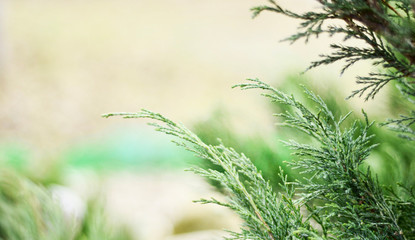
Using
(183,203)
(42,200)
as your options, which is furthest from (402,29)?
(183,203)

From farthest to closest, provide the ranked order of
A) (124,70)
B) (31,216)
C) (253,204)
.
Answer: (124,70) → (31,216) → (253,204)

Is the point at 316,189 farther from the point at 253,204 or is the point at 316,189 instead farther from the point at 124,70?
the point at 124,70

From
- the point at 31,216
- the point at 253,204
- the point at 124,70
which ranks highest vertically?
the point at 124,70

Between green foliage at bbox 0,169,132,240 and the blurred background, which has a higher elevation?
the blurred background

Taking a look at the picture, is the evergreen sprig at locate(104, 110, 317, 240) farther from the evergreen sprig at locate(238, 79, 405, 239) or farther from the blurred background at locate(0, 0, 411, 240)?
the blurred background at locate(0, 0, 411, 240)

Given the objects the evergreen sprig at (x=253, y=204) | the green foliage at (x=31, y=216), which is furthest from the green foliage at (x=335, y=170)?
the green foliage at (x=31, y=216)

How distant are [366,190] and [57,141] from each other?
18.9ft

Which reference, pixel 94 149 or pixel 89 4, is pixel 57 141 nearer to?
pixel 94 149

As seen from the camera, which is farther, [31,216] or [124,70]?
[124,70]

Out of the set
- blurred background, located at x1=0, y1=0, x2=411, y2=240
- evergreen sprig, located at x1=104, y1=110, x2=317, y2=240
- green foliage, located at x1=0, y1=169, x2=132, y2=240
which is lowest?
evergreen sprig, located at x1=104, y1=110, x2=317, y2=240

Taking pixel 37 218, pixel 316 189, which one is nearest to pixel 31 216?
pixel 37 218

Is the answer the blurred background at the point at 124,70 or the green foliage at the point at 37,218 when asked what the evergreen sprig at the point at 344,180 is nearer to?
the green foliage at the point at 37,218

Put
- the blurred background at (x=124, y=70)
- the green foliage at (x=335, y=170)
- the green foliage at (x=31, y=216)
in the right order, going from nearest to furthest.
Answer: the green foliage at (x=335, y=170), the green foliage at (x=31, y=216), the blurred background at (x=124, y=70)

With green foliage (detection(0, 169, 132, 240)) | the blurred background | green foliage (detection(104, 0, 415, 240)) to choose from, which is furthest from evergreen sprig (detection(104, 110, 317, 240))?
the blurred background
